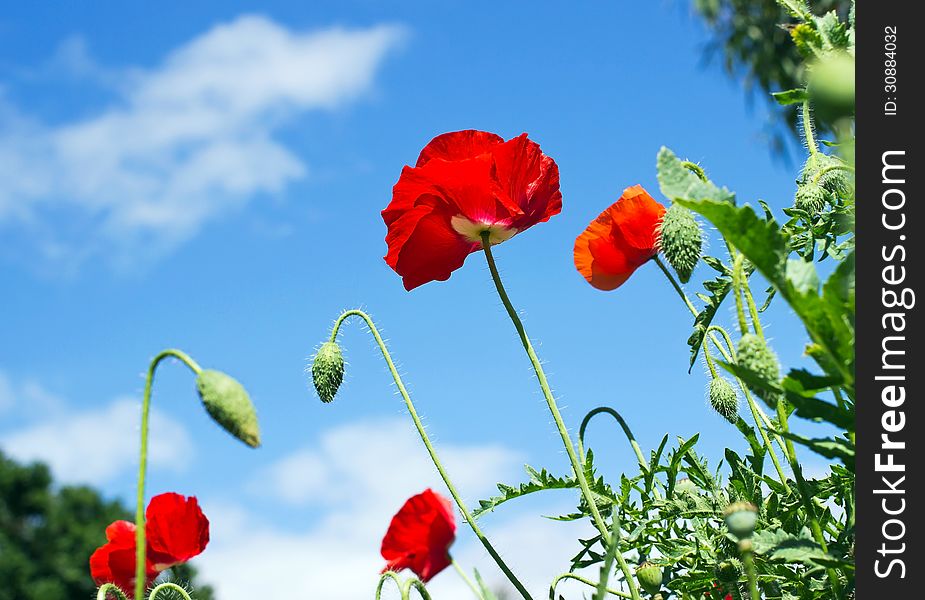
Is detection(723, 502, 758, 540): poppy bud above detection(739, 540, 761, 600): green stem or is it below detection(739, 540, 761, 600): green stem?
above

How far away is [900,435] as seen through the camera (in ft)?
3.29

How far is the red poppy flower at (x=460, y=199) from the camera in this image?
5.38ft

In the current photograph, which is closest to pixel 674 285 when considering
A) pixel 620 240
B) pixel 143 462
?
pixel 620 240

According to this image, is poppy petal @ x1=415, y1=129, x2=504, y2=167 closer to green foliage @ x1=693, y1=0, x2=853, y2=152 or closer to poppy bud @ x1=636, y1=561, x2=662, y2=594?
poppy bud @ x1=636, y1=561, x2=662, y2=594

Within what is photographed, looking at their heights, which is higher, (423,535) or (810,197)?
(810,197)

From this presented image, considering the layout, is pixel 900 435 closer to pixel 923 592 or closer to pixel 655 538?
pixel 923 592

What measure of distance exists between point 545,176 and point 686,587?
695 mm

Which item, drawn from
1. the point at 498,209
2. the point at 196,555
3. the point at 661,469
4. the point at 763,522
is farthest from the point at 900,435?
the point at 196,555

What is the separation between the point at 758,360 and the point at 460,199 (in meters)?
0.69

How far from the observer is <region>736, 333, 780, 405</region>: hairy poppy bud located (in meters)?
1.06

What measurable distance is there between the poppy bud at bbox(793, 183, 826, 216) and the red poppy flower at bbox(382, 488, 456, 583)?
0.69 meters

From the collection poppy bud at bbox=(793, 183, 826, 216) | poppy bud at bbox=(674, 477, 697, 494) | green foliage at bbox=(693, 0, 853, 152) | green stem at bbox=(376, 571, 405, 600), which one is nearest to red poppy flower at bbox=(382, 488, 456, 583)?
green stem at bbox=(376, 571, 405, 600)

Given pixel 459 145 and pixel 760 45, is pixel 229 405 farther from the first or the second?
pixel 760 45

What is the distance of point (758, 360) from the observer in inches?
41.6
